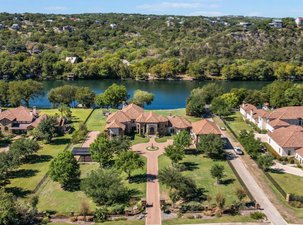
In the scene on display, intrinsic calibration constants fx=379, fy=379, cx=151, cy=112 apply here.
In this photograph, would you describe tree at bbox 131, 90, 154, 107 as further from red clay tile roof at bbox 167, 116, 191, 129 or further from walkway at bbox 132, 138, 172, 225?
walkway at bbox 132, 138, 172, 225

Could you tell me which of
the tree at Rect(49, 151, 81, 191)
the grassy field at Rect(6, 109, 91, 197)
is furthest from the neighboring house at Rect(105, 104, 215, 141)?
the tree at Rect(49, 151, 81, 191)

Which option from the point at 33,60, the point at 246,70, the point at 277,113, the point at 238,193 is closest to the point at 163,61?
the point at 246,70

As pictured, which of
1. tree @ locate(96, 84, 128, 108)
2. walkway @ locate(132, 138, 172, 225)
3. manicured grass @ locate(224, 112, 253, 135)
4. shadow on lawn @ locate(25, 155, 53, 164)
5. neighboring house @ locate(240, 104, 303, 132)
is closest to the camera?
walkway @ locate(132, 138, 172, 225)

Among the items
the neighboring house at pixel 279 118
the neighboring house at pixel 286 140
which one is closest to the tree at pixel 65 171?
the neighboring house at pixel 286 140

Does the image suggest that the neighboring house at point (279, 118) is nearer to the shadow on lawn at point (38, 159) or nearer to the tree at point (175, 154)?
the tree at point (175, 154)

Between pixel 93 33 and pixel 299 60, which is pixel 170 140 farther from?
pixel 93 33

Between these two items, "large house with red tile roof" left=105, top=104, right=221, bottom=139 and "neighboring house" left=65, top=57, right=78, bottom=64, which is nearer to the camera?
"large house with red tile roof" left=105, top=104, right=221, bottom=139
